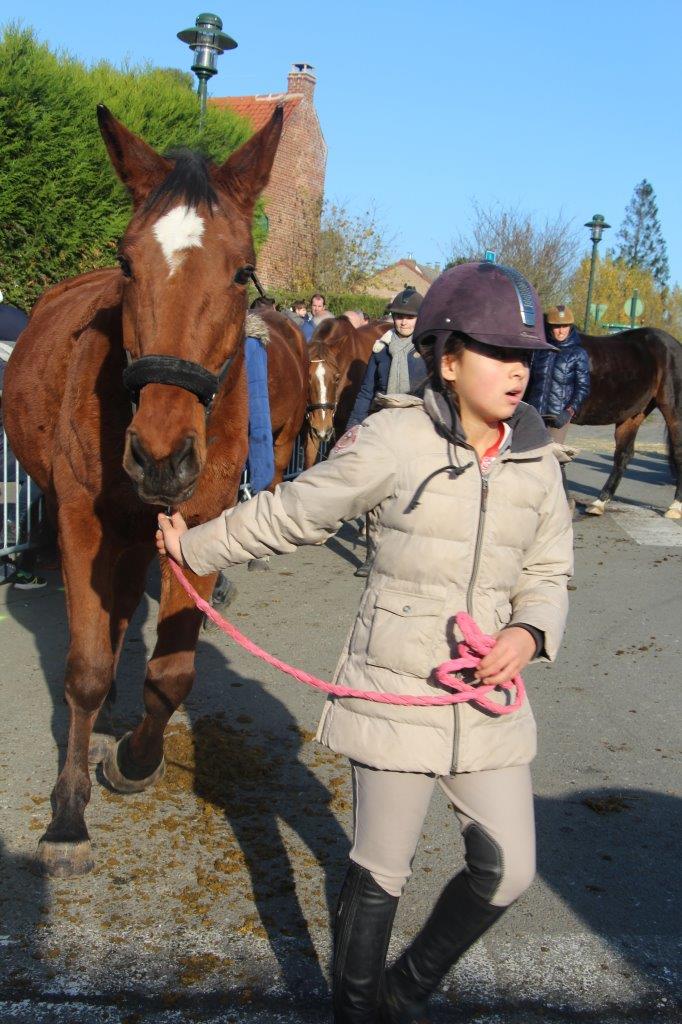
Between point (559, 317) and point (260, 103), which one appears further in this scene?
point (260, 103)

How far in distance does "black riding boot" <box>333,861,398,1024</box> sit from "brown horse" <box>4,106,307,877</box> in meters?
1.11

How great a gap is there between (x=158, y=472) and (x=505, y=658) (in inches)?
40.5

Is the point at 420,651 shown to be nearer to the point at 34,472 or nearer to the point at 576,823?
the point at 576,823

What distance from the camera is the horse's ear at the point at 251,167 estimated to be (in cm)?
371

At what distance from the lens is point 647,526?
11867mm

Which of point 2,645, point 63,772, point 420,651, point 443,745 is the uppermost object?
point 420,651

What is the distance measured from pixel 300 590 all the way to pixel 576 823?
4194 mm

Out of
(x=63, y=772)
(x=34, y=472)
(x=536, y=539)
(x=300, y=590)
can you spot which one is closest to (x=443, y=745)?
(x=536, y=539)

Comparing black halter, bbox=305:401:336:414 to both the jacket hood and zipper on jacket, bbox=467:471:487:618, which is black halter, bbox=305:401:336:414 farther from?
zipper on jacket, bbox=467:471:487:618

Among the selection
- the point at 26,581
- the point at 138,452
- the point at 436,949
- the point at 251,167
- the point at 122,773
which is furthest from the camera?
the point at 26,581

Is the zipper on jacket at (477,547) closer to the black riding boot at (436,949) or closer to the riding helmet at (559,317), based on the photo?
the black riding boot at (436,949)

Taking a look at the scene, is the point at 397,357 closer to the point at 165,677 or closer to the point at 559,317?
the point at 559,317

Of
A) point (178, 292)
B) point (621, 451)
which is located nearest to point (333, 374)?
point (621, 451)

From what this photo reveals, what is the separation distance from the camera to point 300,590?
8.10 metres
